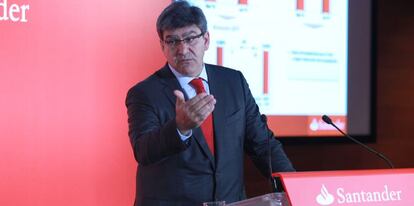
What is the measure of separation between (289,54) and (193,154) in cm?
166

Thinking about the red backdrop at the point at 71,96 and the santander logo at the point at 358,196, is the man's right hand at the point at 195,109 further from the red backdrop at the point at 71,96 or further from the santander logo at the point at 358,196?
the red backdrop at the point at 71,96

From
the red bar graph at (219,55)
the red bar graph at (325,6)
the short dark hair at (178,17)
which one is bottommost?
the red bar graph at (219,55)

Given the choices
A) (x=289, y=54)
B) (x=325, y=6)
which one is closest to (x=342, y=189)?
(x=289, y=54)

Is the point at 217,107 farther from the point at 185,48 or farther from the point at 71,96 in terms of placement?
the point at 71,96

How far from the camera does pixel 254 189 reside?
11.3ft

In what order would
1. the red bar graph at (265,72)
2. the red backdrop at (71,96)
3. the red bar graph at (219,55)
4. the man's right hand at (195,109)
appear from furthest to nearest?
the red bar graph at (265,72) < the red bar graph at (219,55) < the red backdrop at (71,96) < the man's right hand at (195,109)

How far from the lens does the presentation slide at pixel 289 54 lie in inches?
127

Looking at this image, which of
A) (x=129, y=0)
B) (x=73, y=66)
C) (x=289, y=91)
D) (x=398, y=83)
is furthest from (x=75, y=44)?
(x=398, y=83)

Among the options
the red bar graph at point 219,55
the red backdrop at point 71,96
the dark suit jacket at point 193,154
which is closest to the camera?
the dark suit jacket at point 193,154

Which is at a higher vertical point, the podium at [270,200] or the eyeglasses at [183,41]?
the eyeglasses at [183,41]

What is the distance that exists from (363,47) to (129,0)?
1641 mm

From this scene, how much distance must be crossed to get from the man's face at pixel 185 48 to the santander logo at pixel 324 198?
2.71ft

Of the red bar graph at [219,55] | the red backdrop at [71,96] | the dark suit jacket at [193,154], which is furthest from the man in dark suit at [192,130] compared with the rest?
the red bar graph at [219,55]

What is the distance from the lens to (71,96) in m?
2.83
